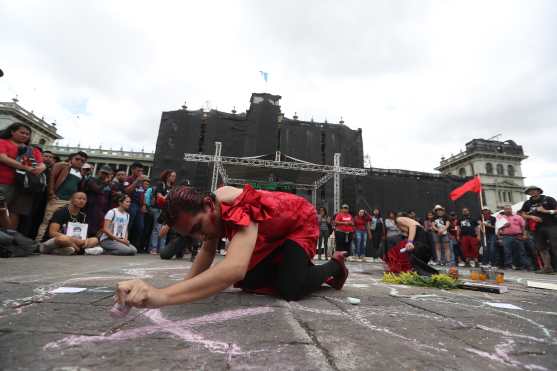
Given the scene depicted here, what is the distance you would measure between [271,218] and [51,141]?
169 feet

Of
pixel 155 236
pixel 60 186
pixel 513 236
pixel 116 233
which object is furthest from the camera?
pixel 513 236

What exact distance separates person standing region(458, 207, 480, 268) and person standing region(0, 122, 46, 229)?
34.9 ft

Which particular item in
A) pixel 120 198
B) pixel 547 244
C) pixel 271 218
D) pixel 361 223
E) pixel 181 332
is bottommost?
pixel 181 332

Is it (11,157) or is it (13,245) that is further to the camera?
(11,157)

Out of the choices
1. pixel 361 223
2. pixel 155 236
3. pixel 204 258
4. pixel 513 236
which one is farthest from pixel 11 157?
pixel 513 236

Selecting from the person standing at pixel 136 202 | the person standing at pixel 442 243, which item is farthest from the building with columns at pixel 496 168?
the person standing at pixel 136 202

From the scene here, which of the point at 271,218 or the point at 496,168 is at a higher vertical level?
the point at 496,168

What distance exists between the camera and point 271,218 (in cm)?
176

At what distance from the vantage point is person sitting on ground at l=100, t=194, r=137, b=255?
210 inches

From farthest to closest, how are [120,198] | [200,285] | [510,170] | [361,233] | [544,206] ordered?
[510,170], [361,233], [544,206], [120,198], [200,285]

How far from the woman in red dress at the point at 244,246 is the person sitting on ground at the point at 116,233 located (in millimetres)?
4152

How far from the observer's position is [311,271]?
2135mm

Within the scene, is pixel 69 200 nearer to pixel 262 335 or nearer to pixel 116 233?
pixel 116 233

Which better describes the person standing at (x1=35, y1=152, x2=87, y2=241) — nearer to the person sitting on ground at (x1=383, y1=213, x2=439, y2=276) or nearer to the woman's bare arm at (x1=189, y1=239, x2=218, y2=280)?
the woman's bare arm at (x1=189, y1=239, x2=218, y2=280)
